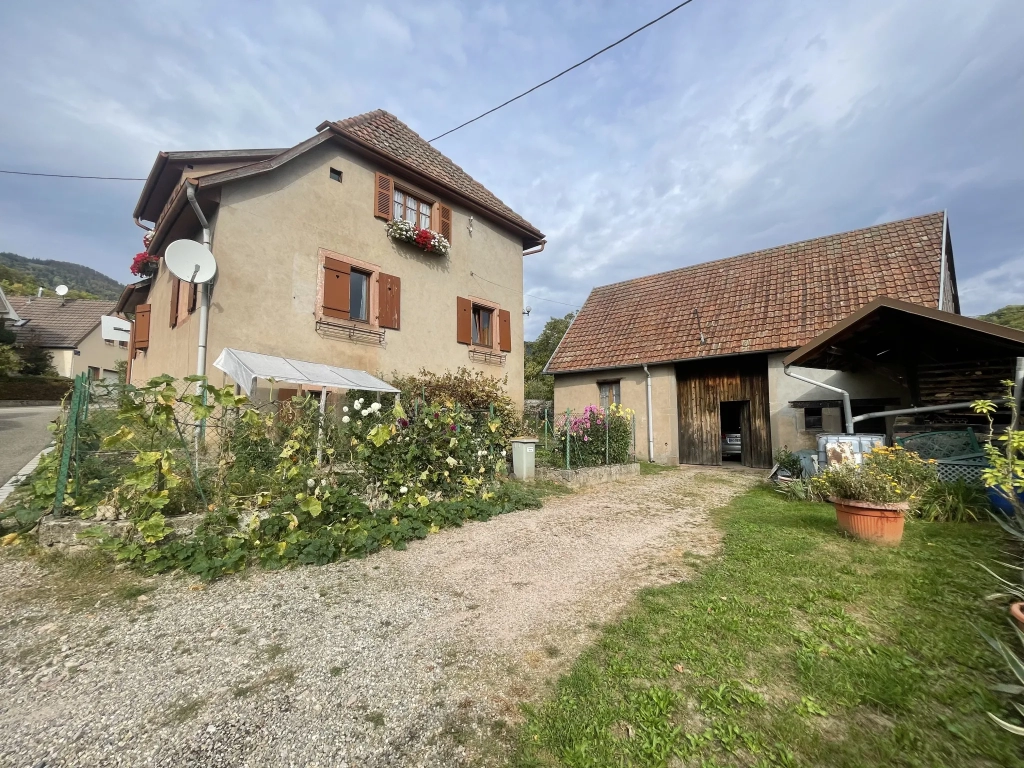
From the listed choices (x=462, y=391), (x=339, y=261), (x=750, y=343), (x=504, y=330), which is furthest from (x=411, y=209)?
(x=750, y=343)

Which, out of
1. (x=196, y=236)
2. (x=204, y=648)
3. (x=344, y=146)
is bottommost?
(x=204, y=648)

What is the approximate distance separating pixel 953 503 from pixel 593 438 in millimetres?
5440

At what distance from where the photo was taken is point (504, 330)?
1304 cm

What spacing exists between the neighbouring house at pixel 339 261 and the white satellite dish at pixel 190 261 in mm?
406

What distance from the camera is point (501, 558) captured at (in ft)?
14.2

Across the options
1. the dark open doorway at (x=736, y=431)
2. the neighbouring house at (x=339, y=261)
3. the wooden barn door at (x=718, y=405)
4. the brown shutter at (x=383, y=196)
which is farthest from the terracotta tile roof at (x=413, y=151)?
the dark open doorway at (x=736, y=431)

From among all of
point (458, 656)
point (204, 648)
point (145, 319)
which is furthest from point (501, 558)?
point (145, 319)

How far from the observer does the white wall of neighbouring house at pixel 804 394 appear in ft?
32.0

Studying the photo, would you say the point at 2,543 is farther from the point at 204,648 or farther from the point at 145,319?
the point at 145,319

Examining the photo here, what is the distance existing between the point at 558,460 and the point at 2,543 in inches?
308

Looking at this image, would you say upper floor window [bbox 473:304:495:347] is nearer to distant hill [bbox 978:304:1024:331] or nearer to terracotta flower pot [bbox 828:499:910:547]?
terracotta flower pot [bbox 828:499:910:547]

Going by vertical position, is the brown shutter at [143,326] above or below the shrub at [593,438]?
above

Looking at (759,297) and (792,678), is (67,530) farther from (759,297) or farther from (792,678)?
(759,297)

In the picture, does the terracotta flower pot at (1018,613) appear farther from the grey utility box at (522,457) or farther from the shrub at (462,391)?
the shrub at (462,391)
